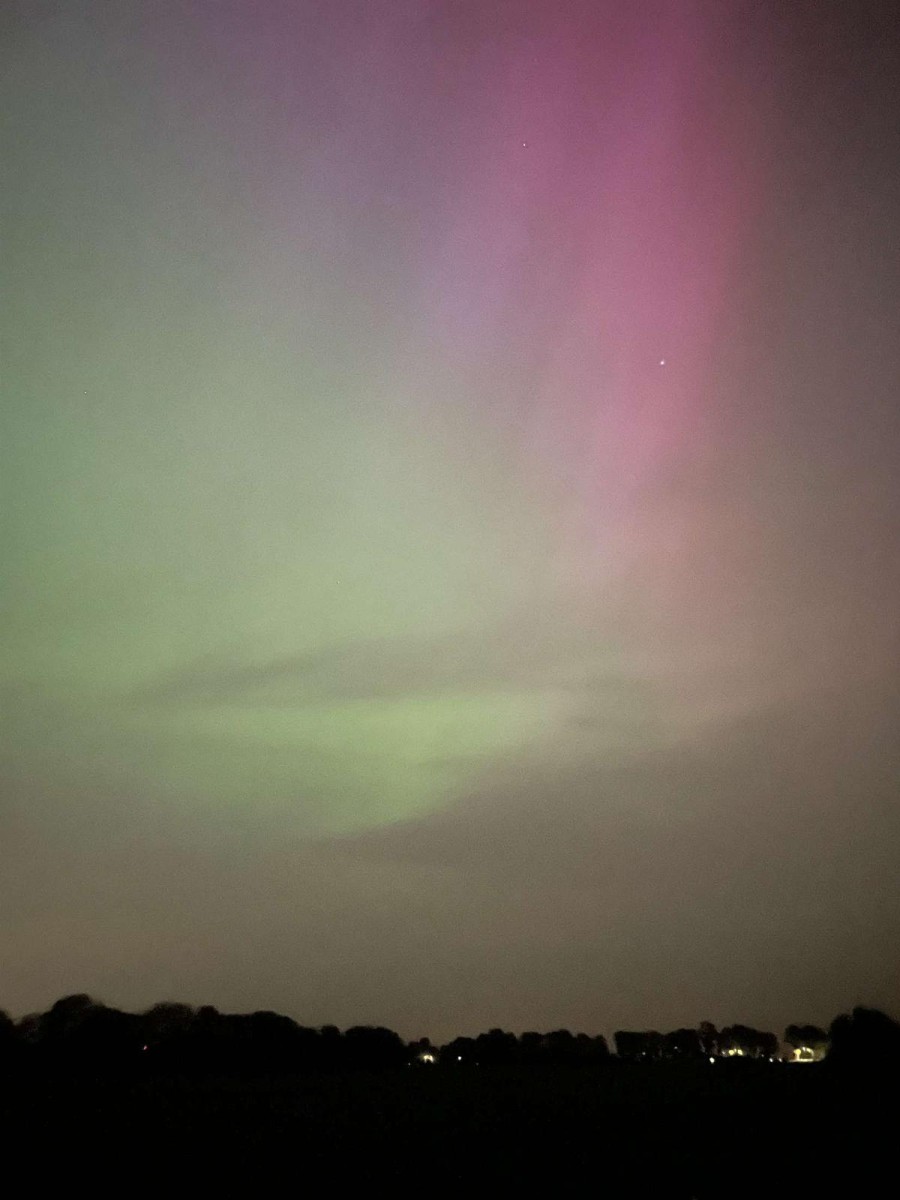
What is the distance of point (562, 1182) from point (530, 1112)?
22945mm

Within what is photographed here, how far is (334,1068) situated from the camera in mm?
138375

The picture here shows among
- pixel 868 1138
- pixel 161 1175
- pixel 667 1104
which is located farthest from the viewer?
pixel 667 1104

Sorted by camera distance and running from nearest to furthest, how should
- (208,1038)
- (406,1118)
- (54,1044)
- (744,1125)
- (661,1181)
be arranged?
(661,1181) < (744,1125) < (406,1118) < (54,1044) < (208,1038)

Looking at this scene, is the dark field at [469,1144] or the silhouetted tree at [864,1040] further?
the silhouetted tree at [864,1040]

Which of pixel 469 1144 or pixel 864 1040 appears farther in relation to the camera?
pixel 864 1040

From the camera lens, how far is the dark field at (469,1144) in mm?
23703

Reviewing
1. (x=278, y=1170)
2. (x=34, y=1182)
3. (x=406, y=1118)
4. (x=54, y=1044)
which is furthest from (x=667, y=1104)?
(x=54, y=1044)

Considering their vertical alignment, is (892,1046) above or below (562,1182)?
above

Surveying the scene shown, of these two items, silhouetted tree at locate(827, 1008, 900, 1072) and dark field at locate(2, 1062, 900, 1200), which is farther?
silhouetted tree at locate(827, 1008, 900, 1072)

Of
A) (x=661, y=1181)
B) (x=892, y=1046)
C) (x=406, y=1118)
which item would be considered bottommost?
(x=661, y=1181)

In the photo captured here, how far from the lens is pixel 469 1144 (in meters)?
A: 31.7

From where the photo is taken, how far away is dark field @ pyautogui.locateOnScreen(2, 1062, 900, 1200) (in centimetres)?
2370

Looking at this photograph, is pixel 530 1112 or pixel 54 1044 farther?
pixel 54 1044

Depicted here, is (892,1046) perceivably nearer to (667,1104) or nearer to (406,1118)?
(667,1104)
